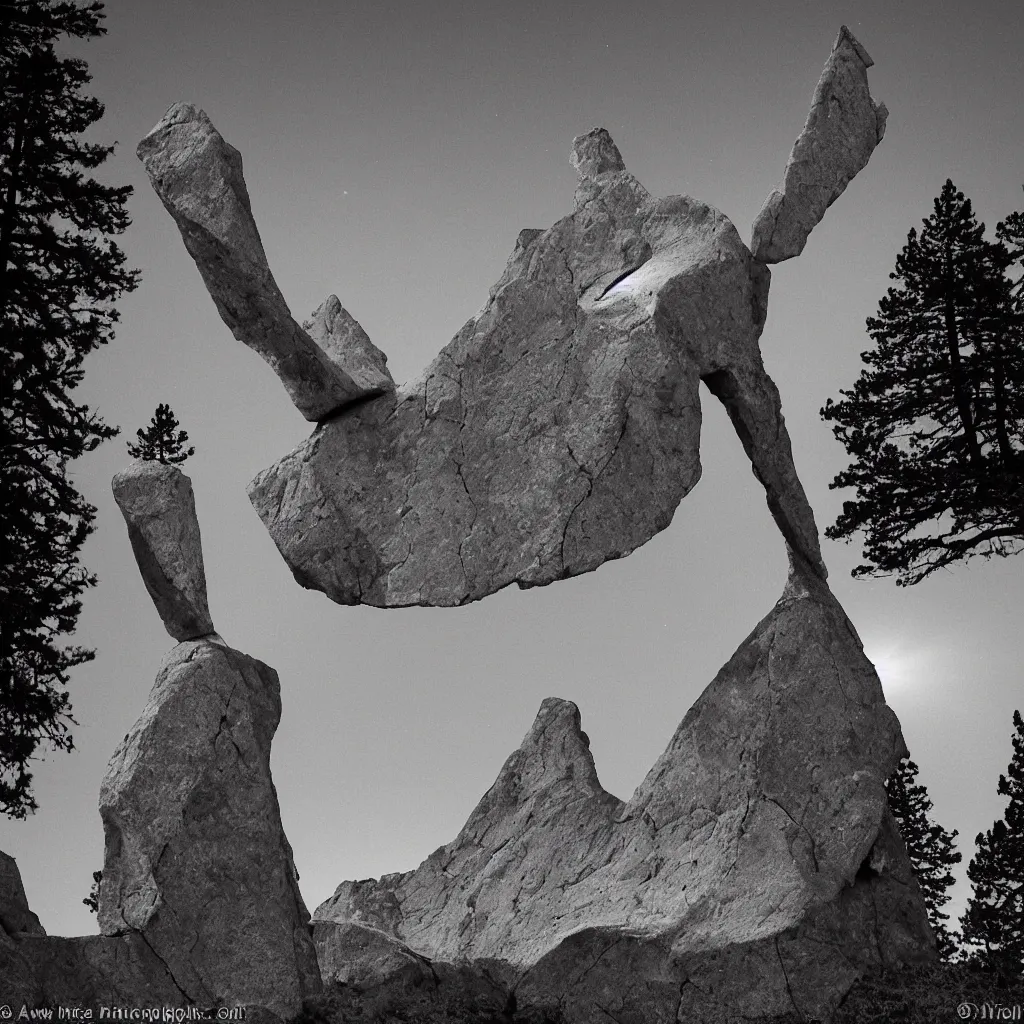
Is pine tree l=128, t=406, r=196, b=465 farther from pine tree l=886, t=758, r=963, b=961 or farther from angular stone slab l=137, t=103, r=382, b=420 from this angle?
pine tree l=886, t=758, r=963, b=961

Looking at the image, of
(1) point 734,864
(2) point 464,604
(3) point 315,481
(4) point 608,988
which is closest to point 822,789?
(1) point 734,864

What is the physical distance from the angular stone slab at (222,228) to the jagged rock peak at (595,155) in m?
3.87

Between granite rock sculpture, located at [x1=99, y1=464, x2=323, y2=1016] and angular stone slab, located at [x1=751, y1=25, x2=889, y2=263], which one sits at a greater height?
angular stone slab, located at [x1=751, y1=25, x2=889, y2=263]

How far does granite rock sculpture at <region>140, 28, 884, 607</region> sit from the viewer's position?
15.0m

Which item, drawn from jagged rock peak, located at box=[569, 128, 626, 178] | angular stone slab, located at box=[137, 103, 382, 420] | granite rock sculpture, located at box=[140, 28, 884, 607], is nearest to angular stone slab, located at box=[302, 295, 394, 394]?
granite rock sculpture, located at box=[140, 28, 884, 607]

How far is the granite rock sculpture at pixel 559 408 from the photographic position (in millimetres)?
15047

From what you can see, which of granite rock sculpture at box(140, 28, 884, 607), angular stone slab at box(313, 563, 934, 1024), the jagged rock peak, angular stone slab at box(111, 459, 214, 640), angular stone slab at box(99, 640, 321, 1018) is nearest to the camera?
angular stone slab at box(99, 640, 321, 1018)

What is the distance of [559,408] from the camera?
15438 mm

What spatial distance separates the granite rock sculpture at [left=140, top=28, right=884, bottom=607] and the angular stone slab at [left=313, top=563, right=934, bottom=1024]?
1.52 m

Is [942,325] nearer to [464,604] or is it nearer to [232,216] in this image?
[464,604]

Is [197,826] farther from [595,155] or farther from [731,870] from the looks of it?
[595,155]

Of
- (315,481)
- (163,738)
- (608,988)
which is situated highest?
(315,481)

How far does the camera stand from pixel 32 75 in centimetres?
1798

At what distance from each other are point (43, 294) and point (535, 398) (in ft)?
20.5
